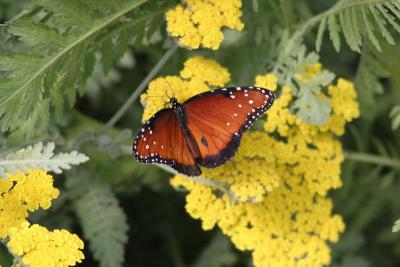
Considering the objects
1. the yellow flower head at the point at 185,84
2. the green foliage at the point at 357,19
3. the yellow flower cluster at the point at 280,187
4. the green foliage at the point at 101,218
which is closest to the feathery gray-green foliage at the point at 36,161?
the yellow flower head at the point at 185,84

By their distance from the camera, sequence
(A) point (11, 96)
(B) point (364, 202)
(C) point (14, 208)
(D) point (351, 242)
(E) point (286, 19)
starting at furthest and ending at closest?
(B) point (364, 202) → (D) point (351, 242) → (E) point (286, 19) → (A) point (11, 96) → (C) point (14, 208)

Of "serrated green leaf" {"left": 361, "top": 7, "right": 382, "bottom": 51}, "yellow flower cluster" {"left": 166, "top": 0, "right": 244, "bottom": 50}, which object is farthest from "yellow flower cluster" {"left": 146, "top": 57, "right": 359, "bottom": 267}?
"serrated green leaf" {"left": 361, "top": 7, "right": 382, "bottom": 51}

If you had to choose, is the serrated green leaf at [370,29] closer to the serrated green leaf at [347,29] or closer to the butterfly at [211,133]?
the serrated green leaf at [347,29]

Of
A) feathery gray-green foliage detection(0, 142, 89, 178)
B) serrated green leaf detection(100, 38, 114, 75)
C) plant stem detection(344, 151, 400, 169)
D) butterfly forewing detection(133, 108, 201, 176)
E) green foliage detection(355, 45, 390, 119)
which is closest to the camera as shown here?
feathery gray-green foliage detection(0, 142, 89, 178)

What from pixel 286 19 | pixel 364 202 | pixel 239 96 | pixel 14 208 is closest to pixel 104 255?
pixel 14 208

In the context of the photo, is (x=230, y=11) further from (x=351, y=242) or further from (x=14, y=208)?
(x=351, y=242)

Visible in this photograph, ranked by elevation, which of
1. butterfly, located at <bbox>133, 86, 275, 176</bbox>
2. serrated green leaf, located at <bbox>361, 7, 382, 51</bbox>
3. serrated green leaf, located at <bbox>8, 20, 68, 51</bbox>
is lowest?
butterfly, located at <bbox>133, 86, 275, 176</bbox>

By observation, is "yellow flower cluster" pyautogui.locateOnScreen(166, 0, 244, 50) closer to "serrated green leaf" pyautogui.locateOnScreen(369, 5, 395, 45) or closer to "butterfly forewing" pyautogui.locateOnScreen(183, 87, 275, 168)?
"butterfly forewing" pyautogui.locateOnScreen(183, 87, 275, 168)
